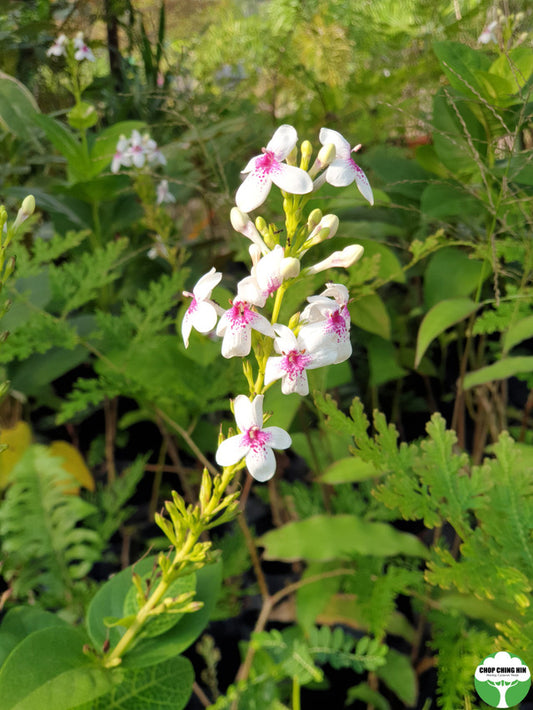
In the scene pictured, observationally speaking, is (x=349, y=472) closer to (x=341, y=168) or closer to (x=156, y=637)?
(x=156, y=637)

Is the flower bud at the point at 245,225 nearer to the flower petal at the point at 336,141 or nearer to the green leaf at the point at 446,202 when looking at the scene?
the flower petal at the point at 336,141

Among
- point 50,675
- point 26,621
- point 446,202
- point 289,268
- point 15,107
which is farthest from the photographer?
point 15,107

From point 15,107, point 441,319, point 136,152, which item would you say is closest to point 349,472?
point 441,319

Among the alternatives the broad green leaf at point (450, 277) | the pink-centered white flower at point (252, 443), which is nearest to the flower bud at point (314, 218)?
the pink-centered white flower at point (252, 443)

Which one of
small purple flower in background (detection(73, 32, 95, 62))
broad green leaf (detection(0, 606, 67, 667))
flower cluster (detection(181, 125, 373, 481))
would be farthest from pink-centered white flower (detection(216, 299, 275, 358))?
small purple flower in background (detection(73, 32, 95, 62))

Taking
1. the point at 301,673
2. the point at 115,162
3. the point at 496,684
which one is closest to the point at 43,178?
the point at 115,162

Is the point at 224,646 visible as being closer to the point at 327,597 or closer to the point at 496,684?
the point at 327,597
